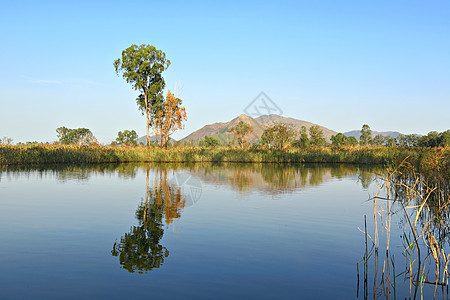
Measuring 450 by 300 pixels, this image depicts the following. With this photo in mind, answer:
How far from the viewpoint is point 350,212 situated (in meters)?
10.1

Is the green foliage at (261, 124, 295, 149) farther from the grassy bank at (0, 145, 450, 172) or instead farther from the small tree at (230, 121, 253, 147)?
the small tree at (230, 121, 253, 147)

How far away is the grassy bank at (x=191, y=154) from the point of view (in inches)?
1182

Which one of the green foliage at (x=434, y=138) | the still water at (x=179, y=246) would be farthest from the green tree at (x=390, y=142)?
the still water at (x=179, y=246)

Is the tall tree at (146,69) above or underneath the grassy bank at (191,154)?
above

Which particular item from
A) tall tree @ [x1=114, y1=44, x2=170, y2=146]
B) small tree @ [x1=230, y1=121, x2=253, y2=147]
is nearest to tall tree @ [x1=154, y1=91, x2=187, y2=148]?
tall tree @ [x1=114, y1=44, x2=170, y2=146]

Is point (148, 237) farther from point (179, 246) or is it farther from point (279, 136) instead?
point (279, 136)

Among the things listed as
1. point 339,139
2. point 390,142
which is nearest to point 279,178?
point 390,142

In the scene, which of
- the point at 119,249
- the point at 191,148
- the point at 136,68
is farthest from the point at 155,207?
the point at 136,68

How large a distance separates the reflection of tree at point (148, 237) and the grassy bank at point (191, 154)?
20947mm

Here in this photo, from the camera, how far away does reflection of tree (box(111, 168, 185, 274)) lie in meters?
5.71

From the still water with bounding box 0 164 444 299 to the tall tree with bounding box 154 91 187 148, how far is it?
32.2 meters

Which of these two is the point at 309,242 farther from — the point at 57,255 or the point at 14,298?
the point at 14,298

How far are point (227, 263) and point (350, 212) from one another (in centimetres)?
534

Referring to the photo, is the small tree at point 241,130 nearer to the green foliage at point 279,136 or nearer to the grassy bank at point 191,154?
the green foliage at point 279,136
